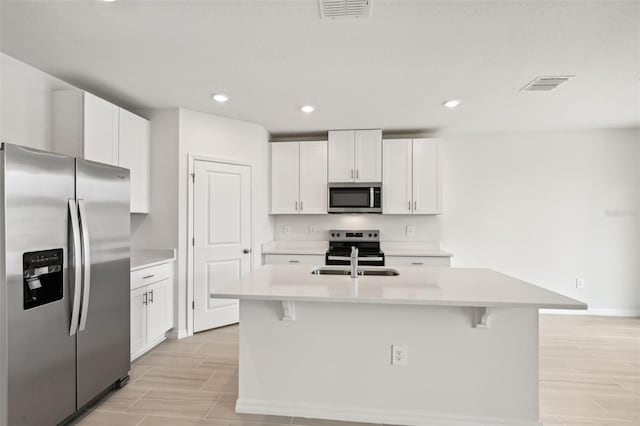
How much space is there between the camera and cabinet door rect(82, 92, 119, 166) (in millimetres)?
2764

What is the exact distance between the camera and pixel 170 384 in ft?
8.63

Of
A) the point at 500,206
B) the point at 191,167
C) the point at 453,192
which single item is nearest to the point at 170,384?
the point at 191,167

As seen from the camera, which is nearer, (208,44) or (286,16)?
(286,16)

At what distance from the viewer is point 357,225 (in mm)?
4781

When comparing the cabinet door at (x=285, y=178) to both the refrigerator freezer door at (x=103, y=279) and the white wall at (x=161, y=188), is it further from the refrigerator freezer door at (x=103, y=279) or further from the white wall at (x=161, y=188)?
the refrigerator freezer door at (x=103, y=279)

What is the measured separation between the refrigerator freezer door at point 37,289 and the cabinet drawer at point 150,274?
0.96 m

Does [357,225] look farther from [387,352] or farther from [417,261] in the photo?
[387,352]

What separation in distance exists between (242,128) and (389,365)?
3.05 m

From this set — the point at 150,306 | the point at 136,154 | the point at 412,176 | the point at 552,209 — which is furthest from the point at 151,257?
the point at 552,209

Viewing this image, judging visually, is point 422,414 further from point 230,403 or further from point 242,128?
point 242,128

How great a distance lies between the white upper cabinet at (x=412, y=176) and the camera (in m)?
4.36

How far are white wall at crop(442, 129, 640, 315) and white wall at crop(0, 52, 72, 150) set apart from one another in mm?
4284

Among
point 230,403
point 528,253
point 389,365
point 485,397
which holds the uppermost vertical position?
point 528,253

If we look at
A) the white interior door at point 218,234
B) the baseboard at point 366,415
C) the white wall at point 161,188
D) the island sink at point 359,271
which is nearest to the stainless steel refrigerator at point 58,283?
the baseboard at point 366,415
